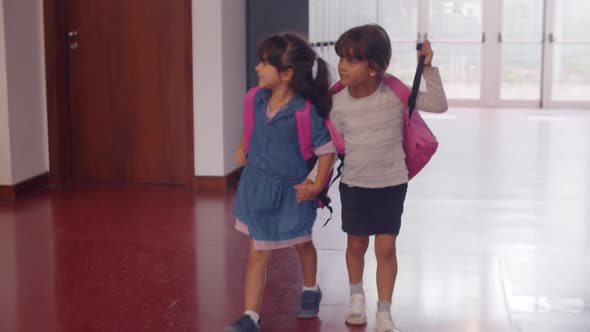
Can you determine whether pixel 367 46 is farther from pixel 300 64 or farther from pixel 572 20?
pixel 572 20

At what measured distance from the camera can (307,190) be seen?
300 cm

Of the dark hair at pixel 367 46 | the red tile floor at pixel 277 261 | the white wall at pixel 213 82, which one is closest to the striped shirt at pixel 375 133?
the dark hair at pixel 367 46

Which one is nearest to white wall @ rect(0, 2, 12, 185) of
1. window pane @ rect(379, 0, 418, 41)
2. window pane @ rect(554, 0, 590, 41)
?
window pane @ rect(379, 0, 418, 41)

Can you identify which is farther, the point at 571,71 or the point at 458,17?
the point at 458,17

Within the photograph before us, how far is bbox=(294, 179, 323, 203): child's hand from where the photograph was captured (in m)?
3.00

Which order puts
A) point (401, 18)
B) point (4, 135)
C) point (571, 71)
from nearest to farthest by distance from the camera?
point (4, 135), point (571, 71), point (401, 18)

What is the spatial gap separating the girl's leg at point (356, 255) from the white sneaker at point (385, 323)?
0.57 feet

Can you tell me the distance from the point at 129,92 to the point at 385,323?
3.56m

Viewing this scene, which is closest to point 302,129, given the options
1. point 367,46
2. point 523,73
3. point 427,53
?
point 367,46

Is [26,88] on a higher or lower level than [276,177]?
higher

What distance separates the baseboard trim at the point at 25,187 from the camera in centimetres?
566

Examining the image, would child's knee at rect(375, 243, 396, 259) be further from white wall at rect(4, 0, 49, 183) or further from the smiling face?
white wall at rect(4, 0, 49, 183)

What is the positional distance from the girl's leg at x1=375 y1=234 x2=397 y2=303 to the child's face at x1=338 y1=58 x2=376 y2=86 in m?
0.55

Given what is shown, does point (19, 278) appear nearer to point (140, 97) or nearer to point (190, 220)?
point (190, 220)
